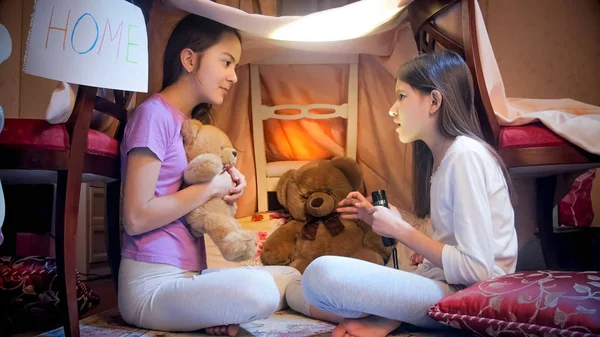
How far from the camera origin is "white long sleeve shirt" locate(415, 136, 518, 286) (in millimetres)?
909

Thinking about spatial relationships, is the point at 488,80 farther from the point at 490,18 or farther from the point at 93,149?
the point at 490,18

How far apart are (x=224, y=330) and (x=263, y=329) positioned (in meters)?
0.10

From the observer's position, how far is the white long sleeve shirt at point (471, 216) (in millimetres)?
909

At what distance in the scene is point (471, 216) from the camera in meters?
0.91

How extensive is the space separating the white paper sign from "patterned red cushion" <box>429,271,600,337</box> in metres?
0.70

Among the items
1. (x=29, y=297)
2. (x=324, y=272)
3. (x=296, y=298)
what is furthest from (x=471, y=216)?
(x=29, y=297)

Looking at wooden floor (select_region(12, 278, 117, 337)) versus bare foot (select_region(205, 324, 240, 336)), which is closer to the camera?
bare foot (select_region(205, 324, 240, 336))

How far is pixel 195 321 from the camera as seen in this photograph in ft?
3.22

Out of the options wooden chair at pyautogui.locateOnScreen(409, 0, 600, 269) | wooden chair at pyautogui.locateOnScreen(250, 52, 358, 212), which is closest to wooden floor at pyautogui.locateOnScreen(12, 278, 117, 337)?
wooden chair at pyautogui.locateOnScreen(250, 52, 358, 212)

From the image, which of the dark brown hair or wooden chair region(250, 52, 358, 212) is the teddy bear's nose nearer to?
wooden chair region(250, 52, 358, 212)

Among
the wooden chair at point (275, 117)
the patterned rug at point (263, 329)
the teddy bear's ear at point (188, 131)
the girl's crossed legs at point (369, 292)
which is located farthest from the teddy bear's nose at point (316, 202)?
the girl's crossed legs at point (369, 292)

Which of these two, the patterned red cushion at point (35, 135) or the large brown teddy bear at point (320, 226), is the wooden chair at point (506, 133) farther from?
the patterned red cushion at point (35, 135)

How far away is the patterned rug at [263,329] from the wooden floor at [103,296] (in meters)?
0.13

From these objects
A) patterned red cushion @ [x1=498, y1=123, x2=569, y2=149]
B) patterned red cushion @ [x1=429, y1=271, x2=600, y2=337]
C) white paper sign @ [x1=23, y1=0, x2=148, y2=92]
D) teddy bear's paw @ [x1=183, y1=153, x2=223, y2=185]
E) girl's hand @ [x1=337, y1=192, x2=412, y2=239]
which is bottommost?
patterned red cushion @ [x1=429, y1=271, x2=600, y2=337]
